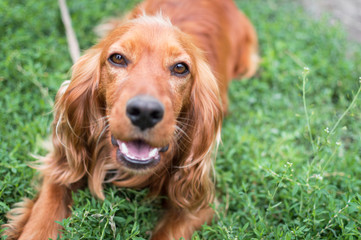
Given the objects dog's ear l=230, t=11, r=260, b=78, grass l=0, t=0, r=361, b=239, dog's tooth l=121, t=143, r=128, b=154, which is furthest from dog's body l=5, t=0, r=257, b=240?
dog's ear l=230, t=11, r=260, b=78

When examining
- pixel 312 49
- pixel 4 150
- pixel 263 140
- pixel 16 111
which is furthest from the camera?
pixel 312 49

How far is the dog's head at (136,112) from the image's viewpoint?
195cm

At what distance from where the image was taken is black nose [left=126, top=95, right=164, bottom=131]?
5.98ft

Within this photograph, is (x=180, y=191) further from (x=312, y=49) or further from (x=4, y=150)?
(x=312, y=49)

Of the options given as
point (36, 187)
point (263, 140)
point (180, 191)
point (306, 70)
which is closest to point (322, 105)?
point (263, 140)

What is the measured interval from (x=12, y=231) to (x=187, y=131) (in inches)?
50.3

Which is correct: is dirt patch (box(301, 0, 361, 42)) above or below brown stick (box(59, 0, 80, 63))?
below

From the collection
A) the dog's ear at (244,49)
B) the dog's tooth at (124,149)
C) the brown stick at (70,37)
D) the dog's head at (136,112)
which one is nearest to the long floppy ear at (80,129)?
the dog's head at (136,112)

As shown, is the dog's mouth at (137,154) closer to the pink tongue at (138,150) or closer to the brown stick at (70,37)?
the pink tongue at (138,150)

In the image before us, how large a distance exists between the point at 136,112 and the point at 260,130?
186cm

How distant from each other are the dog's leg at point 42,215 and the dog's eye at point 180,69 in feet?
3.54

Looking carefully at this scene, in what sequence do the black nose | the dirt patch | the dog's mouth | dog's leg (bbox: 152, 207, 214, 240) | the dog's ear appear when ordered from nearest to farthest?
the black nose
the dog's mouth
dog's leg (bbox: 152, 207, 214, 240)
the dog's ear
the dirt patch

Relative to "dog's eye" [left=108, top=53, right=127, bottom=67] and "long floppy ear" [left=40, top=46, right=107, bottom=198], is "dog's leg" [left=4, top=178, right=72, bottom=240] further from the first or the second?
"dog's eye" [left=108, top=53, right=127, bottom=67]

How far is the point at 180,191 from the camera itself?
2.43m
